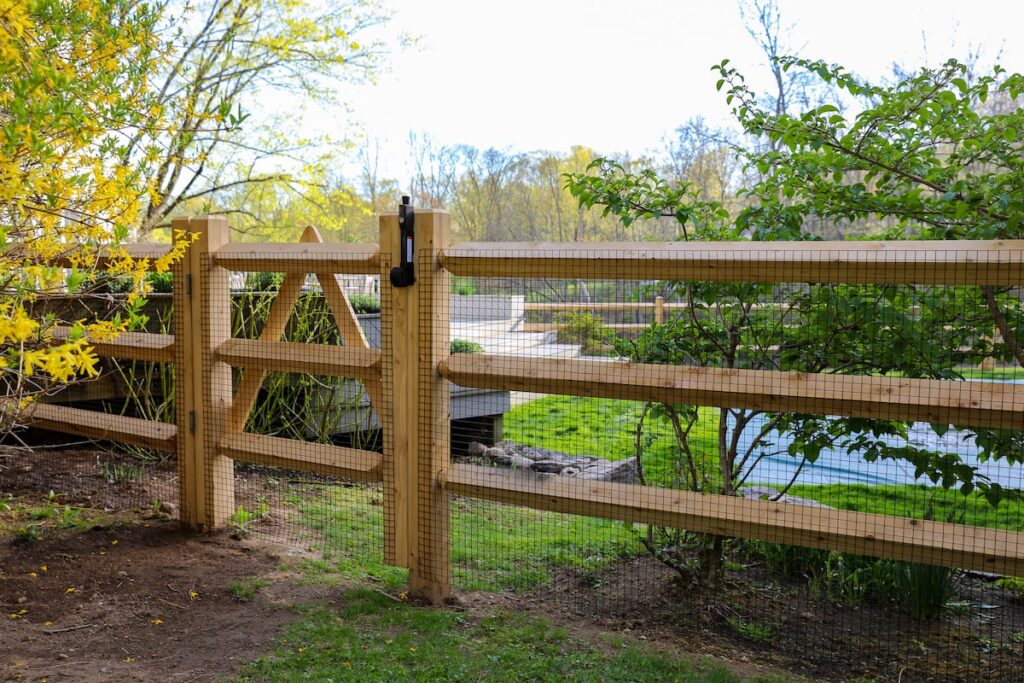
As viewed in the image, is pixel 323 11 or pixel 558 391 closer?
pixel 558 391

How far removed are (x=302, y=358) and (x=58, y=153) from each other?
149 cm

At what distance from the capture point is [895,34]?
17.2 metres

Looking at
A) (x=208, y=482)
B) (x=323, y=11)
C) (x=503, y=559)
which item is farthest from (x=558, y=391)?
(x=323, y=11)

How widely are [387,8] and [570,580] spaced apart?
349 inches

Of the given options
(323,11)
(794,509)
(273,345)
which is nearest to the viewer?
(794,509)

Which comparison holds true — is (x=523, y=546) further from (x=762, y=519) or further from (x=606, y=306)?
(x=762, y=519)

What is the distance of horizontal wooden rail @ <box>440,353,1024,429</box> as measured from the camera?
2627mm

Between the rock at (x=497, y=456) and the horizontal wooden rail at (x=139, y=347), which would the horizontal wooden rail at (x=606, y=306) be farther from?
the rock at (x=497, y=456)

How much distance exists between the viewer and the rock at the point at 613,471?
205 inches

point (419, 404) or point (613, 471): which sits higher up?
point (419, 404)

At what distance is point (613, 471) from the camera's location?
537 centimetres

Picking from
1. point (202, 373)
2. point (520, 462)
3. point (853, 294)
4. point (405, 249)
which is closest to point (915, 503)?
point (853, 294)

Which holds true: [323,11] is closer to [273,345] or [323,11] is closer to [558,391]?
[273,345]

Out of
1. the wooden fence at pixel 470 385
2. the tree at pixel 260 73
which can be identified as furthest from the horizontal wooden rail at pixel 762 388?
the tree at pixel 260 73
